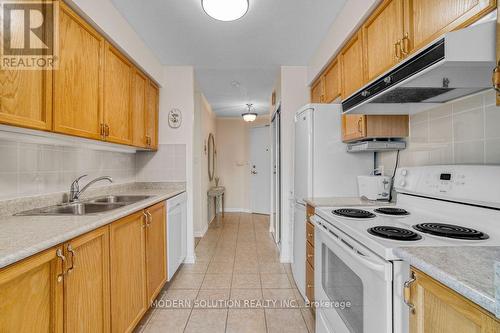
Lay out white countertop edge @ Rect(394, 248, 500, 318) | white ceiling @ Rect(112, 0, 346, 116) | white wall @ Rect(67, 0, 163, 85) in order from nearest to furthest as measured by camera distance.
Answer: white countertop edge @ Rect(394, 248, 500, 318) → white wall @ Rect(67, 0, 163, 85) → white ceiling @ Rect(112, 0, 346, 116)

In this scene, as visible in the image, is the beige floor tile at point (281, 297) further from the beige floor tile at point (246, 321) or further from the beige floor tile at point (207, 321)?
the beige floor tile at point (207, 321)

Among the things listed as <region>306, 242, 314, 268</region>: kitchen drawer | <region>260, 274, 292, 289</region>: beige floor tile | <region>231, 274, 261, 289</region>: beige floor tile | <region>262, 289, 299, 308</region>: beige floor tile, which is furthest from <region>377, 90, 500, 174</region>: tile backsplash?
<region>231, 274, 261, 289</region>: beige floor tile

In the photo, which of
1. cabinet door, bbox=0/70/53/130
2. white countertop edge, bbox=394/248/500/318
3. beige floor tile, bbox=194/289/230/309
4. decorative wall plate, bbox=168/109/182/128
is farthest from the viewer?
decorative wall plate, bbox=168/109/182/128

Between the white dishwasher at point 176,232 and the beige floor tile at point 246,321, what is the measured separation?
2.55ft

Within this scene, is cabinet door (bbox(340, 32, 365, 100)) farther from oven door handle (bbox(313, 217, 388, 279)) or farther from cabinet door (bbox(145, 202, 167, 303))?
cabinet door (bbox(145, 202, 167, 303))

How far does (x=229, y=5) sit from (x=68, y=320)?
204 centimetres

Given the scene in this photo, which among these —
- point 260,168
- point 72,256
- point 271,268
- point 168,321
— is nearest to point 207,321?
point 168,321

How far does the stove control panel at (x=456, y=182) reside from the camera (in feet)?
3.35

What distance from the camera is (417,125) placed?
1627 millimetres

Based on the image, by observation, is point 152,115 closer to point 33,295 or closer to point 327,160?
point 327,160

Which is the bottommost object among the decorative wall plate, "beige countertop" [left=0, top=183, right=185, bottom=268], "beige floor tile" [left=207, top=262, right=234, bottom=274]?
Answer: "beige floor tile" [left=207, top=262, right=234, bottom=274]

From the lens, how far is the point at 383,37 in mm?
1546

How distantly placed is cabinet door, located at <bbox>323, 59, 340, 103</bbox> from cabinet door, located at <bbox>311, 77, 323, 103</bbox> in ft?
0.33

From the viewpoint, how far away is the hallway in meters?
1.79
